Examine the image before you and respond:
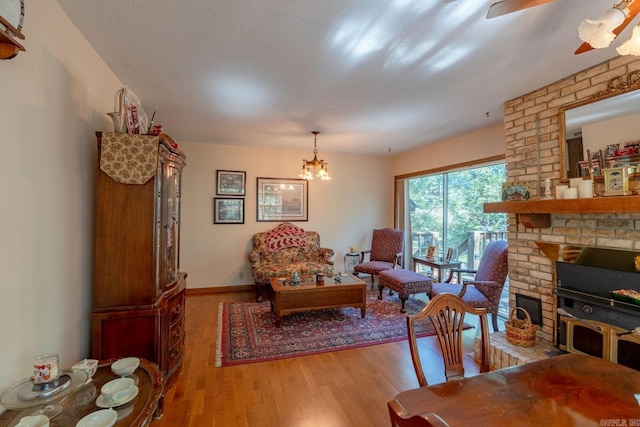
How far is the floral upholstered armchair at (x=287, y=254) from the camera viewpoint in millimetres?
4387

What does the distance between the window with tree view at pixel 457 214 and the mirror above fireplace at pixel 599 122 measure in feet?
4.70

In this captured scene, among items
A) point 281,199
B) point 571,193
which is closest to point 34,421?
point 571,193

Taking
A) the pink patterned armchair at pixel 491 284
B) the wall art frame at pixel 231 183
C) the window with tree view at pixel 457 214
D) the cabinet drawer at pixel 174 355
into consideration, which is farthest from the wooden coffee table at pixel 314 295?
the wall art frame at pixel 231 183

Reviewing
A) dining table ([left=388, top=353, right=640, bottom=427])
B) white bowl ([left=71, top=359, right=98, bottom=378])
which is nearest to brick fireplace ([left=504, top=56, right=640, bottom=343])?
dining table ([left=388, top=353, right=640, bottom=427])

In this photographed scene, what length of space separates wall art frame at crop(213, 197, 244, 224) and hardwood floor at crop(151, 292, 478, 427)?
2.28 m

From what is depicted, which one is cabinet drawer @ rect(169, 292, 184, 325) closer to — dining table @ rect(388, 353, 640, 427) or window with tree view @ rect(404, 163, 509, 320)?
dining table @ rect(388, 353, 640, 427)

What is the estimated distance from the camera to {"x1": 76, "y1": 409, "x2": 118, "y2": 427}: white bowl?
106 centimetres

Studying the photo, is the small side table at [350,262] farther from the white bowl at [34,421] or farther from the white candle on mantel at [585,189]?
the white bowl at [34,421]

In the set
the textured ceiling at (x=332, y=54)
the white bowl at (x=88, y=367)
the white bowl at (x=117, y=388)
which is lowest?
the white bowl at (x=117, y=388)

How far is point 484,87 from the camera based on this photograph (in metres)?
2.58

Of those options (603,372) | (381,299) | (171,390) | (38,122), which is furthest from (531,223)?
(38,122)

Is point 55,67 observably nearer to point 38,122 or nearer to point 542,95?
point 38,122

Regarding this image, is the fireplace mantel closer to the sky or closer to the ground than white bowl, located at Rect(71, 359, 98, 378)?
closer to the sky

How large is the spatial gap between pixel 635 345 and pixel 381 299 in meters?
2.81
